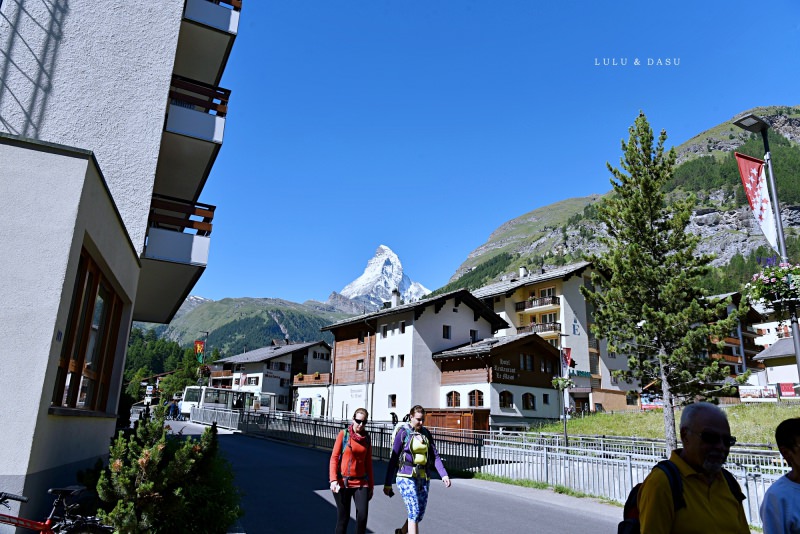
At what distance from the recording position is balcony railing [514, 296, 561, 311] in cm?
5019

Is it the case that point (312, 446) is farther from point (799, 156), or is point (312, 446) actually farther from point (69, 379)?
point (799, 156)

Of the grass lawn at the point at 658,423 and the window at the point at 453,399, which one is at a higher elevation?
the window at the point at 453,399

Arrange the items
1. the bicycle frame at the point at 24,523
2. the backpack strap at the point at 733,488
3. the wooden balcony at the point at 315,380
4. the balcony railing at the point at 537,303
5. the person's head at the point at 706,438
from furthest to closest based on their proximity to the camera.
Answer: the wooden balcony at the point at 315,380, the balcony railing at the point at 537,303, the bicycle frame at the point at 24,523, the backpack strap at the point at 733,488, the person's head at the point at 706,438

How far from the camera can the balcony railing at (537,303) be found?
165 feet

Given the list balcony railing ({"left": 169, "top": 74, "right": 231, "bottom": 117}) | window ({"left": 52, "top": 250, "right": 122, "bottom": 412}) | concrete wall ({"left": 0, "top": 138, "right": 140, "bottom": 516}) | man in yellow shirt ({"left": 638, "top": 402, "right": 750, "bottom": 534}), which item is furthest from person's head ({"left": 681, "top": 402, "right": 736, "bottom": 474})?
balcony railing ({"left": 169, "top": 74, "right": 231, "bottom": 117})

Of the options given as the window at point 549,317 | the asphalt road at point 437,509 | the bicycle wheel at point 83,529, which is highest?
the window at point 549,317

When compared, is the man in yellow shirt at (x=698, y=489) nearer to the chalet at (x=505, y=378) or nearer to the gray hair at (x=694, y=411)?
the gray hair at (x=694, y=411)

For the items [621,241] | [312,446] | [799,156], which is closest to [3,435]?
[312,446]

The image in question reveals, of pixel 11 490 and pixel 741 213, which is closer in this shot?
pixel 11 490

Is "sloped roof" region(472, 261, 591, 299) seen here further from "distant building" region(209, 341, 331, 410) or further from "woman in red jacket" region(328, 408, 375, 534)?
"woman in red jacket" region(328, 408, 375, 534)

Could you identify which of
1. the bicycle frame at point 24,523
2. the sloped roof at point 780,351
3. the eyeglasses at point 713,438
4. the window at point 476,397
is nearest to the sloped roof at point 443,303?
the window at point 476,397

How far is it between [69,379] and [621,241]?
29556 millimetres

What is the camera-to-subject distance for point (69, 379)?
6922mm

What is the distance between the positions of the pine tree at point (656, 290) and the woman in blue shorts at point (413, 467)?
71.6 feet
